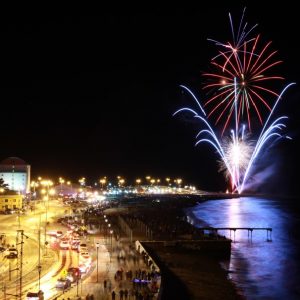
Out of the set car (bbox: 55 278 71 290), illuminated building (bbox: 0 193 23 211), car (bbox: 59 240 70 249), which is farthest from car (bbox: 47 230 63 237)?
illuminated building (bbox: 0 193 23 211)

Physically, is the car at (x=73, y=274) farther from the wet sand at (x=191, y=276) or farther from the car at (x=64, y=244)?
the car at (x=64, y=244)

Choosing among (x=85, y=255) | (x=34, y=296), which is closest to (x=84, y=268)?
(x=85, y=255)

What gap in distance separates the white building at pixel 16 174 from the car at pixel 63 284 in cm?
6348

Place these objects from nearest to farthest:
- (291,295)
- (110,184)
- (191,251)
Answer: (291,295)
(191,251)
(110,184)

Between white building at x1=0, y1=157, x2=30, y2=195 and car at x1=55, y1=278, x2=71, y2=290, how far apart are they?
208 feet

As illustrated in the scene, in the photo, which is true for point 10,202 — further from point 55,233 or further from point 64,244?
point 64,244

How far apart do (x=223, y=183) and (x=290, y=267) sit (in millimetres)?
119670

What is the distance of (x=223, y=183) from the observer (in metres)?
151

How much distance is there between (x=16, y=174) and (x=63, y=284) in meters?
65.4

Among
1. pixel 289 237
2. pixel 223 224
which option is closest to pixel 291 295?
pixel 289 237

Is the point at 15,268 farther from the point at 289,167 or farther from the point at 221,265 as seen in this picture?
the point at 289,167

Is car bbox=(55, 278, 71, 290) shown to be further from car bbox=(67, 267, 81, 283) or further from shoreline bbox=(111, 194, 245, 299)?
shoreline bbox=(111, 194, 245, 299)

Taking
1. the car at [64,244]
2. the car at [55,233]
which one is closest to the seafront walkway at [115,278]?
the car at [64,244]

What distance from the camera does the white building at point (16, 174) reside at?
82.9 meters
